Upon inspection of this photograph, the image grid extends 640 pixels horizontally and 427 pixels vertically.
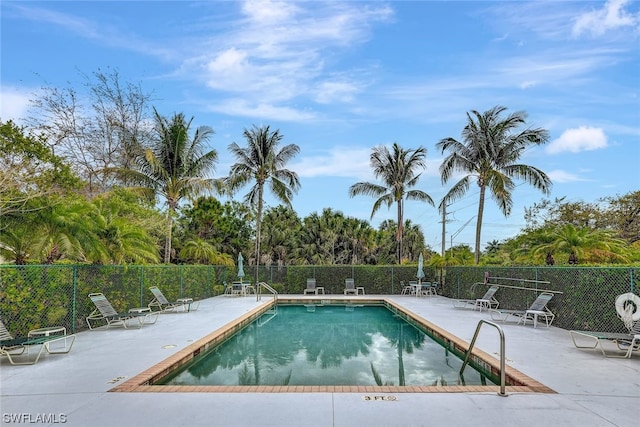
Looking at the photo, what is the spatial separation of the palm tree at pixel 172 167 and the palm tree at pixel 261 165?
336 cm

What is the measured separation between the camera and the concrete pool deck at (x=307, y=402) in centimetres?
377

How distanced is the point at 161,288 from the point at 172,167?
258 inches

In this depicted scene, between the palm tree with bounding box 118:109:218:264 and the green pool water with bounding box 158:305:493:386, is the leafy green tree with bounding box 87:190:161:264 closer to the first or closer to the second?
the green pool water with bounding box 158:305:493:386

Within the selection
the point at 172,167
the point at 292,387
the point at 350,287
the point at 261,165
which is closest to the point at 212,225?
the point at 261,165

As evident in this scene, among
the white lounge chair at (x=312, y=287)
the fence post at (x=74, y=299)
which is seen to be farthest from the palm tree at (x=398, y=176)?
the fence post at (x=74, y=299)

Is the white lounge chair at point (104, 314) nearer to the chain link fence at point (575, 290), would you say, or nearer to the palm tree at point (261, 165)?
the chain link fence at point (575, 290)

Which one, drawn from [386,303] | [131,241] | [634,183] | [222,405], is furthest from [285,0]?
[634,183]

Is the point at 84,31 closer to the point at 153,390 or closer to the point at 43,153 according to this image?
the point at 43,153

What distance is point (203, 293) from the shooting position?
1797cm

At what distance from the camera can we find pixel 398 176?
919 inches

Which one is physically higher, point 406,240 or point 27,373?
point 406,240

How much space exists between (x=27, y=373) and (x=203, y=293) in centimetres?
1267

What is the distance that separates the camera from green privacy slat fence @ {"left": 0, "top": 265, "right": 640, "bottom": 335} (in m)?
7.24

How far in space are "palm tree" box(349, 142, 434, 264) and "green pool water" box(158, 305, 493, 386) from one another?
38.9 feet
